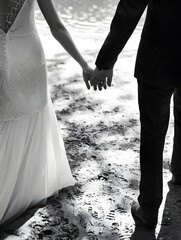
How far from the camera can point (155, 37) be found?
273 centimetres

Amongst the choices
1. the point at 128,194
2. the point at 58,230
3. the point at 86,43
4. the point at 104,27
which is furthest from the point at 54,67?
the point at 58,230

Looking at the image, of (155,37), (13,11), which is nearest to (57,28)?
(13,11)

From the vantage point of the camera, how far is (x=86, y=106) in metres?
5.20

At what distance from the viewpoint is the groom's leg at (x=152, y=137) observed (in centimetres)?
289

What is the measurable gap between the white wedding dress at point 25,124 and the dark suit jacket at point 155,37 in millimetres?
568

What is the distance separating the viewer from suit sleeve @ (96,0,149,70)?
268cm

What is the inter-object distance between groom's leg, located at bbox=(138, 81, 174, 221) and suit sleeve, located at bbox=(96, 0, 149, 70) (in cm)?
24

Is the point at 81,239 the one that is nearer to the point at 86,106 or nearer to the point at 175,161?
the point at 175,161

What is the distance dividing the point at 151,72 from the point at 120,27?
0.98 ft

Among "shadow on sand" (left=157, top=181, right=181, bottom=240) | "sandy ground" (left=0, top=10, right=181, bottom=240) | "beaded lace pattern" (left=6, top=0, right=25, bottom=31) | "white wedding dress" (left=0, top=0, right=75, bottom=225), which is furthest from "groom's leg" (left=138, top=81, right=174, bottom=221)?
"beaded lace pattern" (left=6, top=0, right=25, bottom=31)

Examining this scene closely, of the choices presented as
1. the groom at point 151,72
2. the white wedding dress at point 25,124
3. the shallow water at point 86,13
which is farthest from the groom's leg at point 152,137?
the shallow water at point 86,13

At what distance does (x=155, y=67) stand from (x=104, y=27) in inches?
204

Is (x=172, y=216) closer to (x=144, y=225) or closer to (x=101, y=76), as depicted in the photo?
(x=144, y=225)

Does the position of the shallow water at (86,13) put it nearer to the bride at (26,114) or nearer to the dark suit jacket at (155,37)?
the bride at (26,114)
